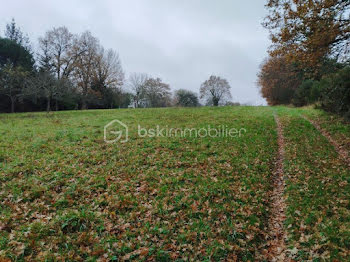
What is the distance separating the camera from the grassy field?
3847 millimetres

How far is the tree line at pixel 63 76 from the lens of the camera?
2259 centimetres

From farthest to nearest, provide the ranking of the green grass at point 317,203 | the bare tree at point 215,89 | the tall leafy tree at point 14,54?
the bare tree at point 215,89 < the tall leafy tree at point 14,54 < the green grass at point 317,203

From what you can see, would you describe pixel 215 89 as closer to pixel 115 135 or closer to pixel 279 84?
pixel 279 84

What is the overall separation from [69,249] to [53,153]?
5.73 meters

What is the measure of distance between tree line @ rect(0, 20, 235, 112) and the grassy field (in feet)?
56.3

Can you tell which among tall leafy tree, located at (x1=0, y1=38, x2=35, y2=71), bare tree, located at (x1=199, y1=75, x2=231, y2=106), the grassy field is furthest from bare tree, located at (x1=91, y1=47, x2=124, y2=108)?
the grassy field

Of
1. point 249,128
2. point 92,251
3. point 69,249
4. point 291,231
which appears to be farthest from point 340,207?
point 249,128

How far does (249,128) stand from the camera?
1295cm

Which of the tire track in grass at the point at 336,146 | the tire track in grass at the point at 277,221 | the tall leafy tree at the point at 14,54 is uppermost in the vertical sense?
the tall leafy tree at the point at 14,54

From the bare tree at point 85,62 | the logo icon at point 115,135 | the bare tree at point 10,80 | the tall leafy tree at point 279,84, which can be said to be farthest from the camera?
the bare tree at point 85,62

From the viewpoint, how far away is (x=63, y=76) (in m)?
30.6

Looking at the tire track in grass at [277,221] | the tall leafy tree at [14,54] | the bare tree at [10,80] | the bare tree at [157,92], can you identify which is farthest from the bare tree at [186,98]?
the tire track in grass at [277,221]

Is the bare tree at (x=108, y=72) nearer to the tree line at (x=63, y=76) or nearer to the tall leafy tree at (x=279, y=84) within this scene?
the tree line at (x=63, y=76)

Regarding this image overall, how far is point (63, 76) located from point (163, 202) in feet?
108
